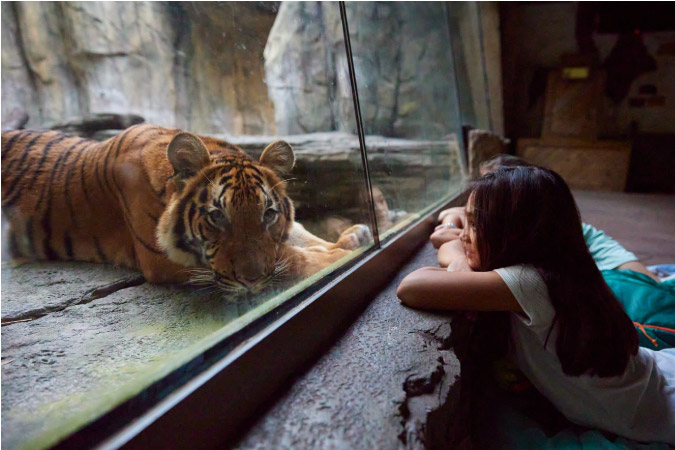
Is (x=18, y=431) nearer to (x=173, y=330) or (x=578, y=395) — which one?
(x=173, y=330)

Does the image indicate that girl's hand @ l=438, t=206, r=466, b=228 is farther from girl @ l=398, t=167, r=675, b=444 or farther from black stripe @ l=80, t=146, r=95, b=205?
black stripe @ l=80, t=146, r=95, b=205

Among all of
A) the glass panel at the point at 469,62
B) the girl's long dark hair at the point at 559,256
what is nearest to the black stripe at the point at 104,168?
the girl's long dark hair at the point at 559,256

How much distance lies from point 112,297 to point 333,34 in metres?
1.54

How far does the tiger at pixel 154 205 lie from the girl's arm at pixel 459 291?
44 centimetres

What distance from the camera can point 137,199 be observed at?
2.71ft

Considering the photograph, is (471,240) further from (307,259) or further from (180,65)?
(180,65)

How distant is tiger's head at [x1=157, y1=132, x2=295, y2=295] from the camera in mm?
844

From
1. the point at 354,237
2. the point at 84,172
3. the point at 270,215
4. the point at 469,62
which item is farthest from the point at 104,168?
the point at 469,62

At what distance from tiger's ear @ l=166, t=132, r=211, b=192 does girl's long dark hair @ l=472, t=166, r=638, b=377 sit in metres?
0.86

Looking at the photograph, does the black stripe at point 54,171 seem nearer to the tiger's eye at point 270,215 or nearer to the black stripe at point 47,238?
the black stripe at point 47,238

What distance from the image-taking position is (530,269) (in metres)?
1.15

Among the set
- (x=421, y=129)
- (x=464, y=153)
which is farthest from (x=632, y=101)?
(x=421, y=129)

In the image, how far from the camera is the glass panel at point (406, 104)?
2168 millimetres

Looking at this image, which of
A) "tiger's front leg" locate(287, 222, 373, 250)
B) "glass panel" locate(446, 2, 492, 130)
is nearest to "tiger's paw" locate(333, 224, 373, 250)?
"tiger's front leg" locate(287, 222, 373, 250)
